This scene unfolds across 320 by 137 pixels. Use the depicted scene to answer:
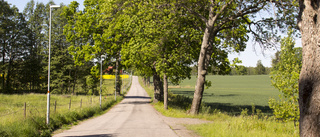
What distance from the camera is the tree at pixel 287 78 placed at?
33.9 ft

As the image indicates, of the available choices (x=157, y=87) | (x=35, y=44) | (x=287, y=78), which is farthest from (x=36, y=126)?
(x=35, y=44)

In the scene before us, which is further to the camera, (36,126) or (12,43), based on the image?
(12,43)

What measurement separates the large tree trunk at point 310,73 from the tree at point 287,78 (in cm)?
407

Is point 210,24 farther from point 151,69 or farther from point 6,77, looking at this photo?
point 6,77

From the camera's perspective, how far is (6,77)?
156 feet

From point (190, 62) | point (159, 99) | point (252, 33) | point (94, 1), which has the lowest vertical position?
point (159, 99)

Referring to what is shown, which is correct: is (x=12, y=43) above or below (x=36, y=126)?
above

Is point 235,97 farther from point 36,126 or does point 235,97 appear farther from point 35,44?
point 36,126

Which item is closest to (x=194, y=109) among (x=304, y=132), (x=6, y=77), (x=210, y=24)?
(x=210, y=24)

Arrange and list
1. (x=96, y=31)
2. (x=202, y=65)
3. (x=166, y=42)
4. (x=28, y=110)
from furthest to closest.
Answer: (x=96, y=31)
(x=166, y=42)
(x=28, y=110)
(x=202, y=65)

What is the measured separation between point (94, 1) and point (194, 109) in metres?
18.7

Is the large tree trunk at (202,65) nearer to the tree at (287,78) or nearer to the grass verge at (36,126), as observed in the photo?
the tree at (287,78)

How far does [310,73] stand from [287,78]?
16.0 feet

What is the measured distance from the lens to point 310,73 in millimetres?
6062
